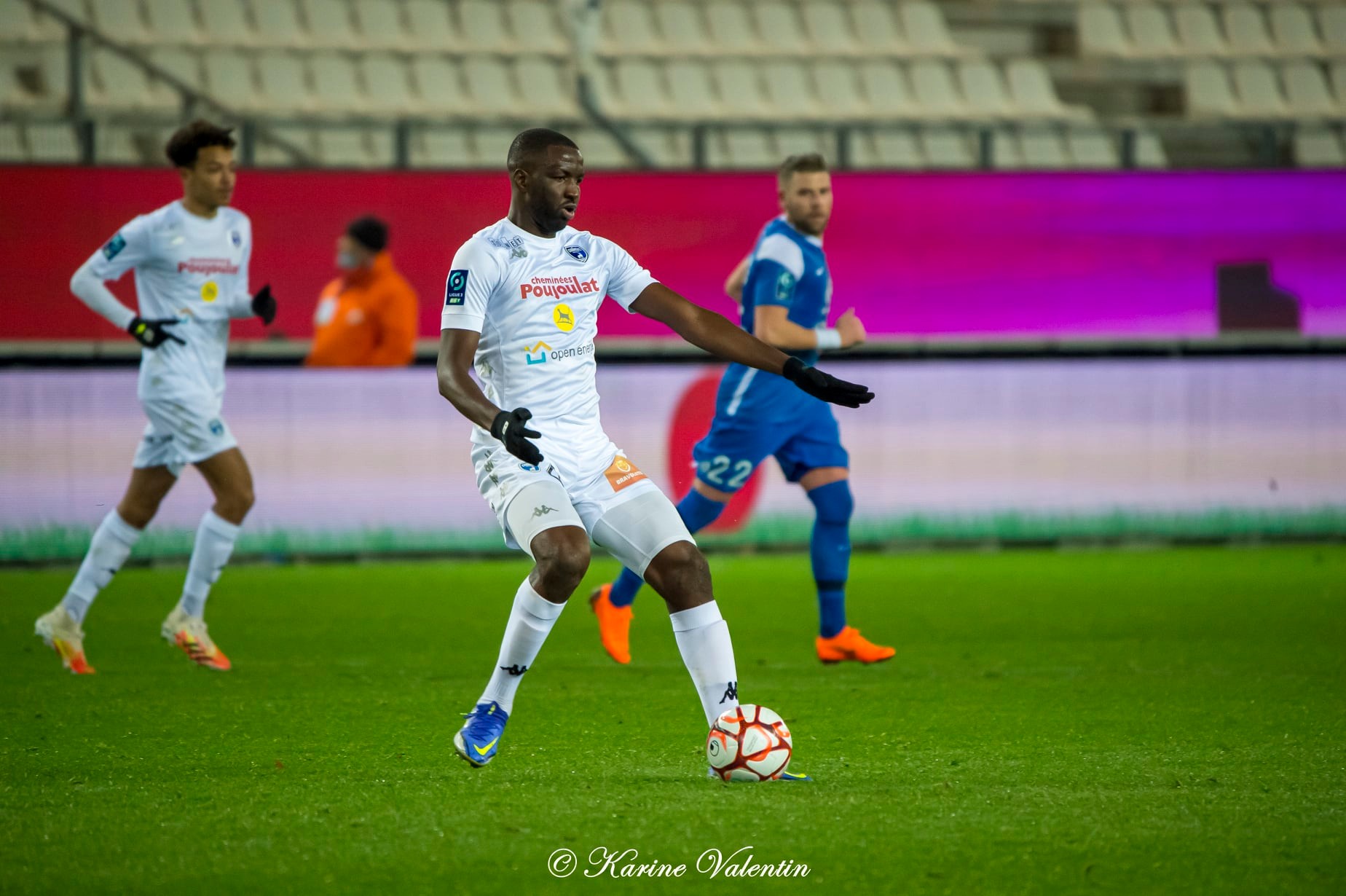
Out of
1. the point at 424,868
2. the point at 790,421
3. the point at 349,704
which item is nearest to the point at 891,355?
the point at 790,421

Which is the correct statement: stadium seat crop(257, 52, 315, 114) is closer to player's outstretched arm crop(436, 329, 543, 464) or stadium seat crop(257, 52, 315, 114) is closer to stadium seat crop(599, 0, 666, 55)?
stadium seat crop(599, 0, 666, 55)

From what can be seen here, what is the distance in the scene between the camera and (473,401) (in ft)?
15.2

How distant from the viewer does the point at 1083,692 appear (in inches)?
249

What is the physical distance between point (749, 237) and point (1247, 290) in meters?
3.93

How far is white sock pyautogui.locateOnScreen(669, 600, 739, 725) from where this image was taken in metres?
4.80

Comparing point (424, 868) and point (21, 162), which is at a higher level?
point (21, 162)

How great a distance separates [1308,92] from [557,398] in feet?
47.3

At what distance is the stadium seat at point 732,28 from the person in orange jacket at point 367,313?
6.40 metres

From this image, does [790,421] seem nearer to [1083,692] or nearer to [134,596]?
[1083,692]

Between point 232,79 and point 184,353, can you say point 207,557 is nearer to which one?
point 184,353

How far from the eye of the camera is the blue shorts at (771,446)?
7242 mm

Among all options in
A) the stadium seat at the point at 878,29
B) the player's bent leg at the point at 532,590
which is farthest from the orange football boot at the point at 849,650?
the stadium seat at the point at 878,29

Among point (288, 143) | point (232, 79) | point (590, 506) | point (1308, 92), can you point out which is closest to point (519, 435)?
point (590, 506)

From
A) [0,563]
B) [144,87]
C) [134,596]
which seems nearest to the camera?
[134,596]
